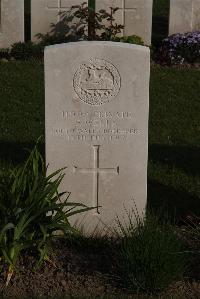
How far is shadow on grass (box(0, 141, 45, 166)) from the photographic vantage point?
7.83 m

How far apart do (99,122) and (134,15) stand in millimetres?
7199

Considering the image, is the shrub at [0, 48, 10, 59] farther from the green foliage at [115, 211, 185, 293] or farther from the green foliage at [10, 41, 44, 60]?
the green foliage at [115, 211, 185, 293]

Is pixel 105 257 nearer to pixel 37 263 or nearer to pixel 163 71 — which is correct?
pixel 37 263

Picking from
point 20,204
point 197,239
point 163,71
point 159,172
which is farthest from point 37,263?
point 163,71

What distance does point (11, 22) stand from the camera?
40.9ft

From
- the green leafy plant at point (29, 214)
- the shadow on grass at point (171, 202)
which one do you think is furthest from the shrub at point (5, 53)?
the green leafy plant at point (29, 214)

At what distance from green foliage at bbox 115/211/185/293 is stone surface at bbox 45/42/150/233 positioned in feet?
2.33

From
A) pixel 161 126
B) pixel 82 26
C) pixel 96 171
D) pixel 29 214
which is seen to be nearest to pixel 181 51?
pixel 82 26

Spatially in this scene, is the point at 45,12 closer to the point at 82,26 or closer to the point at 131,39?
the point at 82,26

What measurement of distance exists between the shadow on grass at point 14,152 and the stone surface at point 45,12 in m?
4.62

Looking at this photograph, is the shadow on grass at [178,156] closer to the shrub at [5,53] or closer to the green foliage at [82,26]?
the green foliage at [82,26]

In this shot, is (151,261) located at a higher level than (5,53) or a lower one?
lower

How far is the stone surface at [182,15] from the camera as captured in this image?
12617mm

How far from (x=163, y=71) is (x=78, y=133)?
5896 mm
